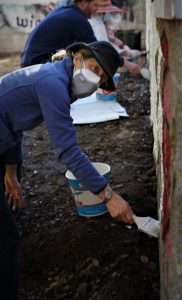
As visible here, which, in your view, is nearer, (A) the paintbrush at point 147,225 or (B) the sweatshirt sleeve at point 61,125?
(B) the sweatshirt sleeve at point 61,125

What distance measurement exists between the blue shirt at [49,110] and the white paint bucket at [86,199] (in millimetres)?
813

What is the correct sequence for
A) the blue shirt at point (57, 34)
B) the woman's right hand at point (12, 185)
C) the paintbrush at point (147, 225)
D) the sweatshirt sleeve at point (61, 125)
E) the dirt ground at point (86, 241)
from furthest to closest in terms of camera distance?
the blue shirt at point (57, 34), the woman's right hand at point (12, 185), the dirt ground at point (86, 241), the paintbrush at point (147, 225), the sweatshirt sleeve at point (61, 125)

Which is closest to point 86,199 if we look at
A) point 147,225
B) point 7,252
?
point 147,225

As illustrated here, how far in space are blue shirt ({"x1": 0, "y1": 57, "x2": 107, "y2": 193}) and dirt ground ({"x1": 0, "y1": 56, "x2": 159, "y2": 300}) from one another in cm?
73

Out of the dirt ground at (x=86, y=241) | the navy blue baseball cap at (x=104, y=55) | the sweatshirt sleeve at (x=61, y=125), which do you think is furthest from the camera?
the dirt ground at (x=86, y=241)

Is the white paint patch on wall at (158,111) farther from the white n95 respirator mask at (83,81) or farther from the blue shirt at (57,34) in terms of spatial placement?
the blue shirt at (57,34)

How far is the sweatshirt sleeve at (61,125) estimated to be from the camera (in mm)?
2143

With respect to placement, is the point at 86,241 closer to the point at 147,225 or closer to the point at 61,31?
the point at 147,225

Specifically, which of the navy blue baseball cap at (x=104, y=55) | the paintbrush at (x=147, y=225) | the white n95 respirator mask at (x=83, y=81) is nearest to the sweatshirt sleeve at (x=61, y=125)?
the white n95 respirator mask at (x=83, y=81)

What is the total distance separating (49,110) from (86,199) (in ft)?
3.82

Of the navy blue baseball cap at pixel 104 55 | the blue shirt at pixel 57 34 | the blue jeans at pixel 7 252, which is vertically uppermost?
the navy blue baseball cap at pixel 104 55

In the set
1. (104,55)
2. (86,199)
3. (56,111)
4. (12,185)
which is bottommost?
(86,199)

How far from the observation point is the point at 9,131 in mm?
2375

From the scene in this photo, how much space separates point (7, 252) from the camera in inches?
91.7
